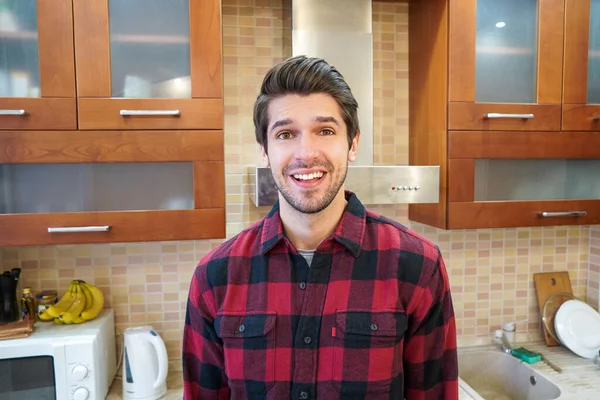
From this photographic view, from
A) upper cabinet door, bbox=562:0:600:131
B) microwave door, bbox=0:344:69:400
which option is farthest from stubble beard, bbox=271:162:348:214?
upper cabinet door, bbox=562:0:600:131

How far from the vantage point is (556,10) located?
5.31ft

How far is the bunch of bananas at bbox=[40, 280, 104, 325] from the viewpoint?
1.59 m

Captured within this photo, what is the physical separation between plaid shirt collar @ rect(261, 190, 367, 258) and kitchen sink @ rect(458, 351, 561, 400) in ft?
3.77

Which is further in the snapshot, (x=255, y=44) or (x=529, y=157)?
(x=255, y=44)

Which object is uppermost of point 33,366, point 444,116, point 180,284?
point 444,116

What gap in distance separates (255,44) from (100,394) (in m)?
1.42

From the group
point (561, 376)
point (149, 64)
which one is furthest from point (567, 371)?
point (149, 64)

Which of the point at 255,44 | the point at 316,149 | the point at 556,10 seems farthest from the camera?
the point at 255,44

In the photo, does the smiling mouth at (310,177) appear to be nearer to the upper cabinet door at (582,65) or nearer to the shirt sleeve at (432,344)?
the shirt sleeve at (432,344)

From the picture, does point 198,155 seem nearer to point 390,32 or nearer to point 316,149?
point 316,149

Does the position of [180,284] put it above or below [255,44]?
below

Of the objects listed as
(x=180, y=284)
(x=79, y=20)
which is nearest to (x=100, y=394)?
(x=180, y=284)

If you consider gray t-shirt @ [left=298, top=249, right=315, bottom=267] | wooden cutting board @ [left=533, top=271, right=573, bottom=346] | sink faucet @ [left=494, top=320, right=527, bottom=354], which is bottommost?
sink faucet @ [left=494, top=320, right=527, bottom=354]

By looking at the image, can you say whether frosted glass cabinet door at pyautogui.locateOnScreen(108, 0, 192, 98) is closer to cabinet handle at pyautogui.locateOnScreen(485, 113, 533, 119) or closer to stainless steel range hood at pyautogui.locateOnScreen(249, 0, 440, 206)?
stainless steel range hood at pyautogui.locateOnScreen(249, 0, 440, 206)
